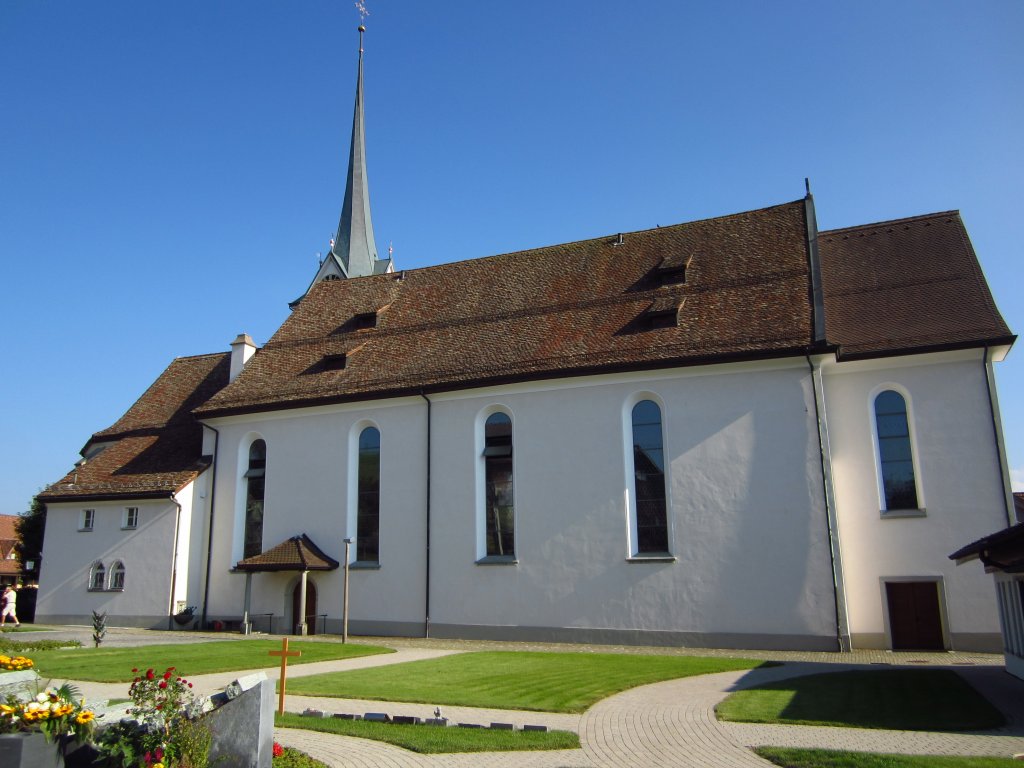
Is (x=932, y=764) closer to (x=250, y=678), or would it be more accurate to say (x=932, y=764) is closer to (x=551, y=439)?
(x=250, y=678)

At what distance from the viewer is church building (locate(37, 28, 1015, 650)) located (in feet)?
69.6

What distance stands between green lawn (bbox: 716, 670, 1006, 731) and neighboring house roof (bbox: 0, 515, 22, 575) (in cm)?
5113

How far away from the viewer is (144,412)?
33875mm

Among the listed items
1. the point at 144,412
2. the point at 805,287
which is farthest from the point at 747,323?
the point at 144,412

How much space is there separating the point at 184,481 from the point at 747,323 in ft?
64.1

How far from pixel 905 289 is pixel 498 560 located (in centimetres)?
1449

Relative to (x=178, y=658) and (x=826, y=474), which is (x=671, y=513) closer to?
(x=826, y=474)

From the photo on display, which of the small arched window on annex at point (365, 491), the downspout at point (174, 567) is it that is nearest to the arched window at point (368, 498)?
the small arched window on annex at point (365, 491)

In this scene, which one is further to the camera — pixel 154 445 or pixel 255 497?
pixel 154 445

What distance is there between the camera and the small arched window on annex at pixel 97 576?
29.1 m

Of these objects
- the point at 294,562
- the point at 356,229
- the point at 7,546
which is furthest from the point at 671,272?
the point at 7,546

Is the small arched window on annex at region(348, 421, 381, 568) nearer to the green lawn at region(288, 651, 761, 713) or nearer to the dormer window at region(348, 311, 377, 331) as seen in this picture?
the dormer window at region(348, 311, 377, 331)

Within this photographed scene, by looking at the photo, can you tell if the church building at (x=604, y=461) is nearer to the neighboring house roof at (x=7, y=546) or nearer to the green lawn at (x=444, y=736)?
the green lawn at (x=444, y=736)

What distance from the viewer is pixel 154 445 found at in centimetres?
3130
